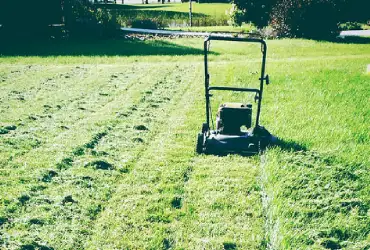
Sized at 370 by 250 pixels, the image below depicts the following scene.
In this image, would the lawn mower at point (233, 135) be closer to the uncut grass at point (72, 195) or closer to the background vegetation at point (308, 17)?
the uncut grass at point (72, 195)

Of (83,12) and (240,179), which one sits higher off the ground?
(83,12)

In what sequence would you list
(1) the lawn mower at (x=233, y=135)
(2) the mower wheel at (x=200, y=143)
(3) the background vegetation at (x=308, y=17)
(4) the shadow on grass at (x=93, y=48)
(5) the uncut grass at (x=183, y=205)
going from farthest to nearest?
(3) the background vegetation at (x=308, y=17) → (4) the shadow on grass at (x=93, y=48) → (2) the mower wheel at (x=200, y=143) → (1) the lawn mower at (x=233, y=135) → (5) the uncut grass at (x=183, y=205)

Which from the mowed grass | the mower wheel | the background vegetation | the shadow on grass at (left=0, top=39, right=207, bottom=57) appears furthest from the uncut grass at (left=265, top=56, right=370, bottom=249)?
the background vegetation

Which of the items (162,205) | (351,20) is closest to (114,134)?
(162,205)

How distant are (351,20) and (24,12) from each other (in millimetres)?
27066

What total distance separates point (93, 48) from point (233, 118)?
14.8 metres

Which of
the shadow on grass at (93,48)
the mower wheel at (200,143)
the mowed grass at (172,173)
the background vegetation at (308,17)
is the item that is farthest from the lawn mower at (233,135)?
the background vegetation at (308,17)

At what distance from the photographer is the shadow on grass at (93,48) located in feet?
55.0

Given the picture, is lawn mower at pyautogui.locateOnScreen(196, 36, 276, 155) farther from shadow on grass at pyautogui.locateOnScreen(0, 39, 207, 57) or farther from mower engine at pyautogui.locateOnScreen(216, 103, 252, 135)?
shadow on grass at pyautogui.locateOnScreen(0, 39, 207, 57)

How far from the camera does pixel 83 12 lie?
23.5m

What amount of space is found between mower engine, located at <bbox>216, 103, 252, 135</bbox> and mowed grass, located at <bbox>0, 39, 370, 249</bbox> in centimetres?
42

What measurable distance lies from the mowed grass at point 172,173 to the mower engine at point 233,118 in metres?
0.42

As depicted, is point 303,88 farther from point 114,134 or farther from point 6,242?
point 6,242

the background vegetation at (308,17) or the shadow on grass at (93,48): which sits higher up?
the background vegetation at (308,17)
